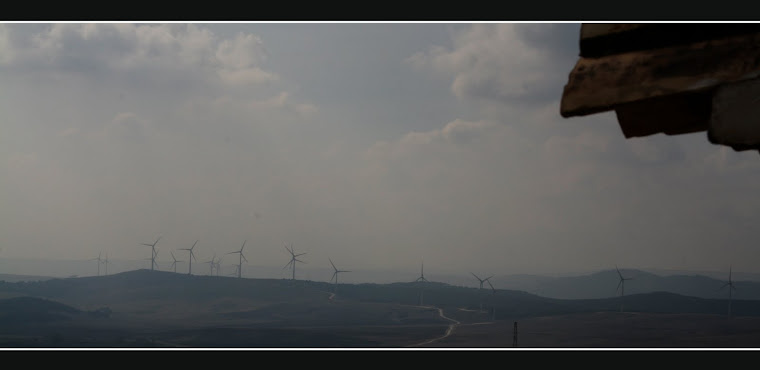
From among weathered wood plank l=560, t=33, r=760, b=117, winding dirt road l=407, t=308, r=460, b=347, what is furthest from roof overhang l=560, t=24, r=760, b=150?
winding dirt road l=407, t=308, r=460, b=347

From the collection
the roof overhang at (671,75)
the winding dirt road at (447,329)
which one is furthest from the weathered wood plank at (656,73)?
the winding dirt road at (447,329)

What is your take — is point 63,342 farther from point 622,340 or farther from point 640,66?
point 640,66

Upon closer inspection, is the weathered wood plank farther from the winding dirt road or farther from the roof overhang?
the winding dirt road

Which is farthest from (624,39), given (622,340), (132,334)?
(132,334)

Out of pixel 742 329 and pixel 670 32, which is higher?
pixel 670 32

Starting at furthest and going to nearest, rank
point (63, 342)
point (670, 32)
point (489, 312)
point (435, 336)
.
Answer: point (489, 312)
point (435, 336)
point (63, 342)
point (670, 32)

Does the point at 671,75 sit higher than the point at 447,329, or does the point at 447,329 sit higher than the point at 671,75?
the point at 671,75

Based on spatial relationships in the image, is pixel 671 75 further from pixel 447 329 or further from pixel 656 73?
pixel 447 329

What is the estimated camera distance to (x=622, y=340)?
141250 millimetres

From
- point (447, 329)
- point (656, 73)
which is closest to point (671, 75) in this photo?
point (656, 73)

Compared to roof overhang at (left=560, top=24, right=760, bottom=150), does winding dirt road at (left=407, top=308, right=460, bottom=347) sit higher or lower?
lower

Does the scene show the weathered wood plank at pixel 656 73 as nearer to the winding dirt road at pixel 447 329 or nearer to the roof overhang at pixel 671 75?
the roof overhang at pixel 671 75

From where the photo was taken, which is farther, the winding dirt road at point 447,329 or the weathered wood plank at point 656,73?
the winding dirt road at point 447,329

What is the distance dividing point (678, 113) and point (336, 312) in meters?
196
